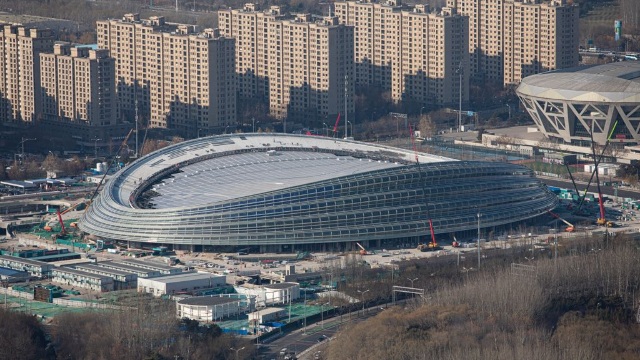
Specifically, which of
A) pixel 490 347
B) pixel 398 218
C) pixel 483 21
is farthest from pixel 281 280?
pixel 483 21

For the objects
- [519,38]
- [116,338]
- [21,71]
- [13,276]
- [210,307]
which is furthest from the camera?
[519,38]

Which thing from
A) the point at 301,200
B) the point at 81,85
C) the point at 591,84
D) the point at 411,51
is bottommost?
the point at 301,200

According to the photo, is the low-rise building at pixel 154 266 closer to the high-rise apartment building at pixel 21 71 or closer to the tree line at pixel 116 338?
the tree line at pixel 116 338

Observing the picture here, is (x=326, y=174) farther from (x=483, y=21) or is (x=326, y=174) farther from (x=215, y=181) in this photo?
(x=483, y=21)

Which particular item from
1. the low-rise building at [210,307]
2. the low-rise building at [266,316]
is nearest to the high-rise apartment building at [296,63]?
the low-rise building at [210,307]

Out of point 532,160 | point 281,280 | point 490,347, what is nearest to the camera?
point 490,347

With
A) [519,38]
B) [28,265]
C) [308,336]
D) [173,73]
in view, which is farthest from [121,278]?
[519,38]

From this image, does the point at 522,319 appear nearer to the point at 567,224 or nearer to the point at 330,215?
the point at 330,215
